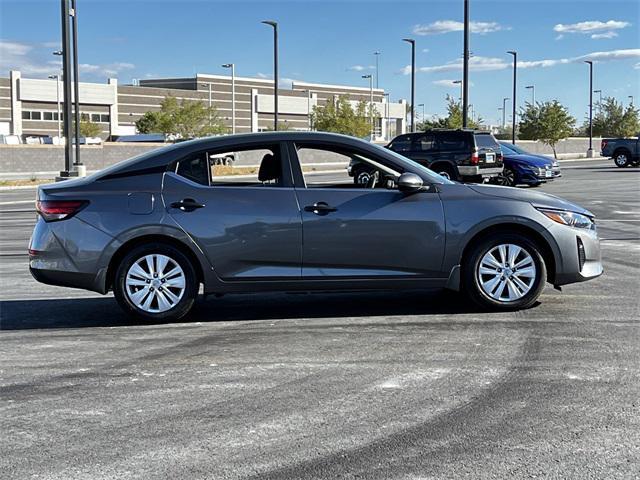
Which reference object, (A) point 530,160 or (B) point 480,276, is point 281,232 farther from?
(A) point 530,160

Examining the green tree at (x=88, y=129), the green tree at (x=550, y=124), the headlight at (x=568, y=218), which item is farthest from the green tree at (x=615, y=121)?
the headlight at (x=568, y=218)

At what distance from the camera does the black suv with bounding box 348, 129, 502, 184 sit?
2389 cm

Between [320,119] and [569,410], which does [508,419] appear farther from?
[320,119]

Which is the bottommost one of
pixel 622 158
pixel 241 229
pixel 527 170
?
pixel 241 229

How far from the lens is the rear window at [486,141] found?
24114mm

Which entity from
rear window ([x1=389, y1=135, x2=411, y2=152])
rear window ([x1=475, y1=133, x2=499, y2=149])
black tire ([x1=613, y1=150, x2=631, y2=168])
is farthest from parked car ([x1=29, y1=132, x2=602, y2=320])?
black tire ([x1=613, y1=150, x2=631, y2=168])

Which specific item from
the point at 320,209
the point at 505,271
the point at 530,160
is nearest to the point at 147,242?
the point at 320,209

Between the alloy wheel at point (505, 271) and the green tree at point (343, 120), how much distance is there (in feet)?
171

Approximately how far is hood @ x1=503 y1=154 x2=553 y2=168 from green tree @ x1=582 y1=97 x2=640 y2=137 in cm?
6225

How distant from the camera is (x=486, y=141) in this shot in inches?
961

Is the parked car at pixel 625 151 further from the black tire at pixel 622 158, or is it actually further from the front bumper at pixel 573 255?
the front bumper at pixel 573 255

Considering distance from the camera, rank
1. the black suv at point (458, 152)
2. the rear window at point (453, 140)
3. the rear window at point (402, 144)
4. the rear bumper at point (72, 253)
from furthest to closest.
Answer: the rear window at point (402, 144) < the rear window at point (453, 140) < the black suv at point (458, 152) < the rear bumper at point (72, 253)

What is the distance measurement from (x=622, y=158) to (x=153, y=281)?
39749 mm

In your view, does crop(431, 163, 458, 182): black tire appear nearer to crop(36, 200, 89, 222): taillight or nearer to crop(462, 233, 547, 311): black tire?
crop(462, 233, 547, 311): black tire
